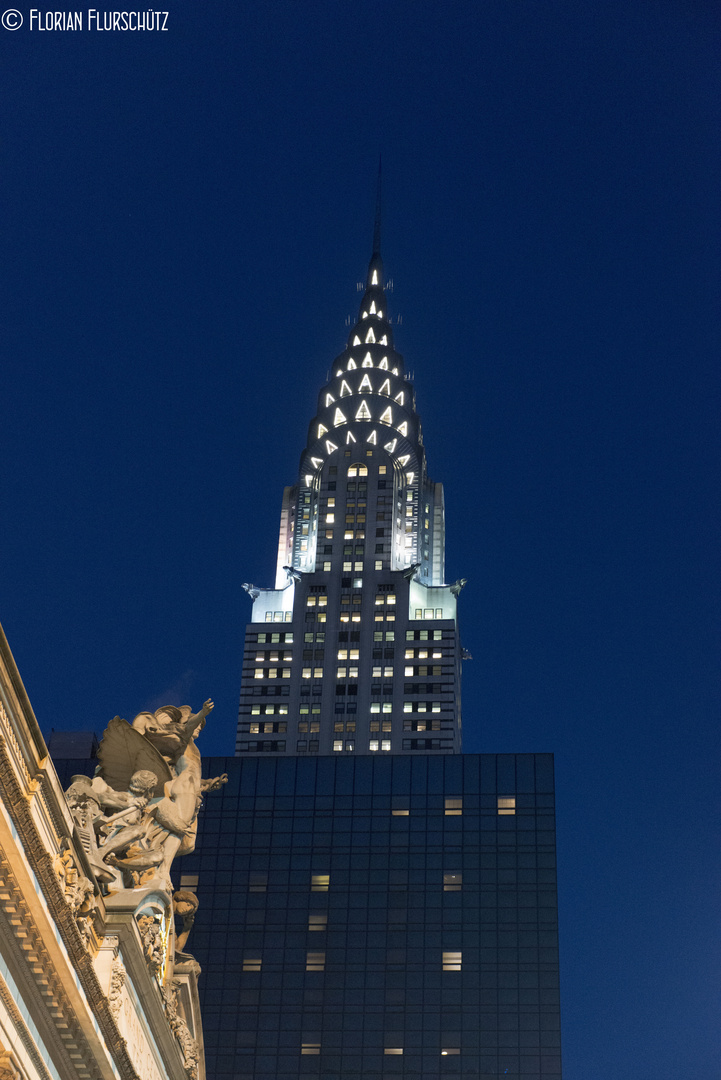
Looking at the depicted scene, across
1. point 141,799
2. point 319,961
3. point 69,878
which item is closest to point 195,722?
point 141,799

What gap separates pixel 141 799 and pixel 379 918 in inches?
4260

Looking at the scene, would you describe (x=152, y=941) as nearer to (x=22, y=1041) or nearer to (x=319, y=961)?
(x=22, y=1041)

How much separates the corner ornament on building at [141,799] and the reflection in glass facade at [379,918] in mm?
95329

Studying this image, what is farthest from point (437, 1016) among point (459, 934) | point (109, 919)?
point (109, 919)

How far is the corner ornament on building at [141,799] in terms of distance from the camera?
169ft

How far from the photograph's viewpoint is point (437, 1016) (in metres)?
150

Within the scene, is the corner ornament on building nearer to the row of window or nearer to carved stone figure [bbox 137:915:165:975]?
carved stone figure [bbox 137:915:165:975]

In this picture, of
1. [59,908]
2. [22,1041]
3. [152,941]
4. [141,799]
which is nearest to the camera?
[22,1041]

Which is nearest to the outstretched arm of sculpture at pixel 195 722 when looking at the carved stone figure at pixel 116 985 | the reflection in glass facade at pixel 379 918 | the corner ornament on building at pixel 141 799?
the corner ornament on building at pixel 141 799

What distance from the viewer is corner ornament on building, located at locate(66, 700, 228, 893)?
51531mm

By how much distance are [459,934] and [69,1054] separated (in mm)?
116052

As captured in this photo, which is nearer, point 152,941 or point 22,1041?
point 22,1041

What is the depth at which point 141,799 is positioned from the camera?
54.2 meters

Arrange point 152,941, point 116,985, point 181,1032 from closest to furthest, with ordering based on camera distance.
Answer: point 116,985 < point 152,941 < point 181,1032
